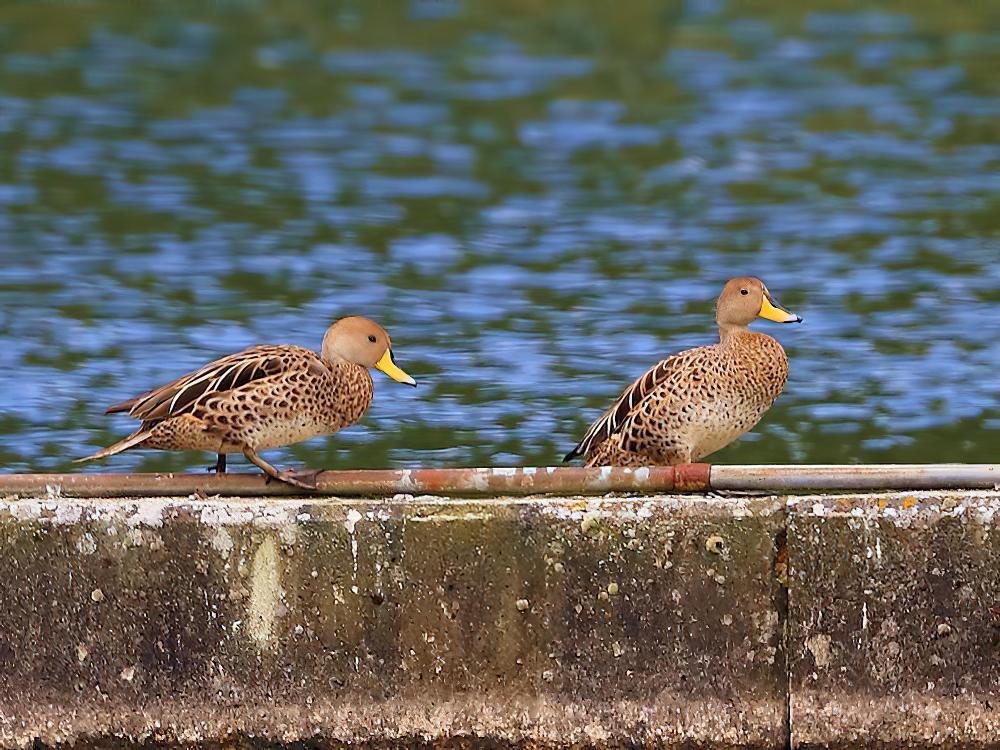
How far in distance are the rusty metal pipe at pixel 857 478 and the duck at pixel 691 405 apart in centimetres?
88

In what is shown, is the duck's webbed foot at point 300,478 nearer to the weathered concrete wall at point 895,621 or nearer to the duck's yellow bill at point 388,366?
the duck's yellow bill at point 388,366

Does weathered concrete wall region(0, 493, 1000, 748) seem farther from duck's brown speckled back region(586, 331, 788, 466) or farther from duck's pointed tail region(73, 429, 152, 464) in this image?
duck's brown speckled back region(586, 331, 788, 466)

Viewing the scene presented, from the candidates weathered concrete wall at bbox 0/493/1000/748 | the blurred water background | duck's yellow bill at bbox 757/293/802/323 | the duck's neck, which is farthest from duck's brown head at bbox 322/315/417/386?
the blurred water background

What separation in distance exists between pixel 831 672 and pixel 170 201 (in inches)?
388

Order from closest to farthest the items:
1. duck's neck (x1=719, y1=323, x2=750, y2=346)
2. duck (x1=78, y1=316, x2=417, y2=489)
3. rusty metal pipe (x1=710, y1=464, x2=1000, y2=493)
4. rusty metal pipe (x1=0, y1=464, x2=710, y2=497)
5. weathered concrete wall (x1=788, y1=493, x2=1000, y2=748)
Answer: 1. weathered concrete wall (x1=788, y1=493, x2=1000, y2=748)
2. rusty metal pipe (x1=710, y1=464, x2=1000, y2=493)
3. rusty metal pipe (x1=0, y1=464, x2=710, y2=497)
4. duck (x1=78, y1=316, x2=417, y2=489)
5. duck's neck (x1=719, y1=323, x2=750, y2=346)

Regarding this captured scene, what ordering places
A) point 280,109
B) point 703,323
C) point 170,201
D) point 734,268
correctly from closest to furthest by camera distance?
point 703,323 → point 734,268 → point 170,201 → point 280,109

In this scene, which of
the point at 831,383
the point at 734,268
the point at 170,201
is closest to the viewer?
the point at 831,383

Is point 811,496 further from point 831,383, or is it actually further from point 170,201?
point 170,201

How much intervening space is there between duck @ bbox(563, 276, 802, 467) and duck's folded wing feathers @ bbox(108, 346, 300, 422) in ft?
3.64

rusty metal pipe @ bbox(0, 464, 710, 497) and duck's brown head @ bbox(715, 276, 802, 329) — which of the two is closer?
rusty metal pipe @ bbox(0, 464, 710, 497)

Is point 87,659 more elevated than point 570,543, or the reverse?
point 570,543

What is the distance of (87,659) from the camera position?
195 inches

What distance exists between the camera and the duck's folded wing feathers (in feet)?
18.0

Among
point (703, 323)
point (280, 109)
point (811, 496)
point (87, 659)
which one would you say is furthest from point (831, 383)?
point (280, 109)
